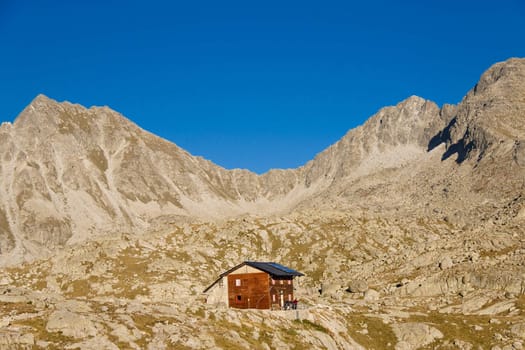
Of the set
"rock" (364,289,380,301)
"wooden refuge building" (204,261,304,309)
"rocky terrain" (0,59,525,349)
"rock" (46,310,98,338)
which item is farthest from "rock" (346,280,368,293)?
"rock" (46,310,98,338)

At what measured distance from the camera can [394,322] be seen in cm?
7950

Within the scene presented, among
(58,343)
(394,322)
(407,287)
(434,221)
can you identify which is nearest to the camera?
(58,343)

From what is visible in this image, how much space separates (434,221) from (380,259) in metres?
51.9

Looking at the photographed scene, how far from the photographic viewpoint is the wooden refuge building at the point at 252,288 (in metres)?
77.4

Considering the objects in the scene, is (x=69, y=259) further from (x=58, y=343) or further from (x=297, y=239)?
(x=58, y=343)

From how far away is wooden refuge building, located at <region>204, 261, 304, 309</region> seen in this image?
77375 millimetres

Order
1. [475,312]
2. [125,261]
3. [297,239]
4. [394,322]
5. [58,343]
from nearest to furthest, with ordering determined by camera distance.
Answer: [58,343]
[394,322]
[475,312]
[125,261]
[297,239]

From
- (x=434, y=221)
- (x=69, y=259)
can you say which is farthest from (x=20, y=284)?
(x=434, y=221)

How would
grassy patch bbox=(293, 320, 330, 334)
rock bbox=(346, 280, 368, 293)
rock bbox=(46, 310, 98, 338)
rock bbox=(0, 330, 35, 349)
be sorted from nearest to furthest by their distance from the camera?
rock bbox=(0, 330, 35, 349), rock bbox=(46, 310, 98, 338), grassy patch bbox=(293, 320, 330, 334), rock bbox=(346, 280, 368, 293)

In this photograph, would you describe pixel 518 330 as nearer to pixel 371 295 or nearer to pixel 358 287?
pixel 371 295

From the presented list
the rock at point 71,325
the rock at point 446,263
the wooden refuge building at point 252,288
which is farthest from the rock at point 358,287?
the rock at point 71,325

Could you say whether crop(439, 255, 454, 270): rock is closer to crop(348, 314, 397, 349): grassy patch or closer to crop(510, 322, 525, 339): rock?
crop(510, 322, 525, 339): rock

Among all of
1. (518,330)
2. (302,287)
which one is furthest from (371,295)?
(518,330)

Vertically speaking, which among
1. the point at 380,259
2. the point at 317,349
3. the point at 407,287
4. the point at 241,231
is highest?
the point at 241,231
